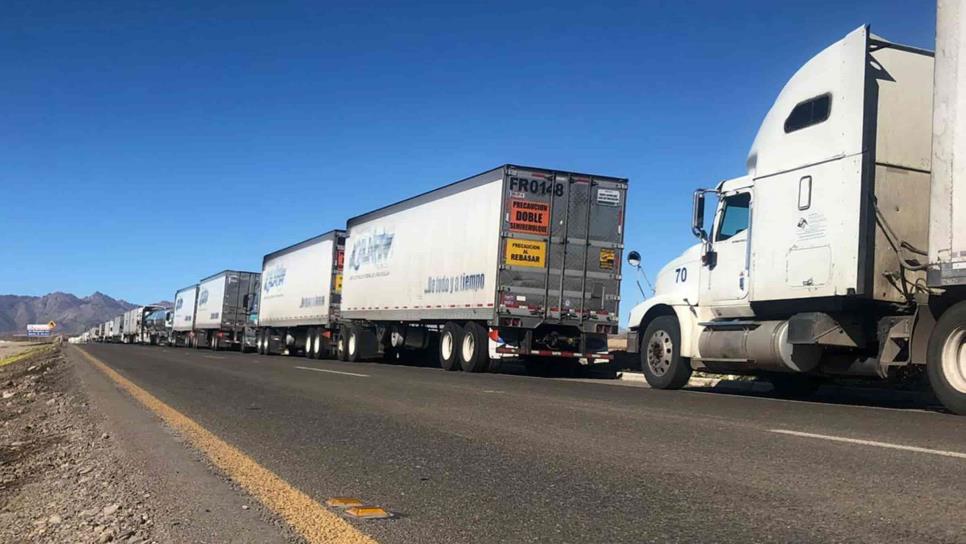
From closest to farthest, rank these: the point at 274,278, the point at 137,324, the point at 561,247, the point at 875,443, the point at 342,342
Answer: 1. the point at 875,443
2. the point at 561,247
3. the point at 342,342
4. the point at 274,278
5. the point at 137,324

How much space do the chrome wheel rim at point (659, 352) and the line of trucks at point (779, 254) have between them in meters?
0.04

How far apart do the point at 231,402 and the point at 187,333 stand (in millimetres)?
47882

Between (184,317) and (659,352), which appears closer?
(659,352)

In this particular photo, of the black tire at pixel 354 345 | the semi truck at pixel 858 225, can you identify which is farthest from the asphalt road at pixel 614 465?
the black tire at pixel 354 345

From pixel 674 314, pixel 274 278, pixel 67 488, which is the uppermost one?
pixel 274 278

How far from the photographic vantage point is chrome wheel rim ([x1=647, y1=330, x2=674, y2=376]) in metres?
12.0

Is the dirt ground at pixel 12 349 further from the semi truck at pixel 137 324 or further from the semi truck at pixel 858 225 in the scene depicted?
the semi truck at pixel 858 225

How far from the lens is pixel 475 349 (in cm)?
1761

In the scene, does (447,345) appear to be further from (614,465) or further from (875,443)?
(614,465)

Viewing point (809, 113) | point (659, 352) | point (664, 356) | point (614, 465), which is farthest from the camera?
point (659, 352)

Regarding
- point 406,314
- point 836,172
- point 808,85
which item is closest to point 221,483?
point 836,172

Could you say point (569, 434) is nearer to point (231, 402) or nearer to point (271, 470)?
point (271, 470)

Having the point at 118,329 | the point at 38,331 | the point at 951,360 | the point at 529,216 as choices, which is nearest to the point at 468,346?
the point at 529,216

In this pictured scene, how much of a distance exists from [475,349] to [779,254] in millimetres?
8643
